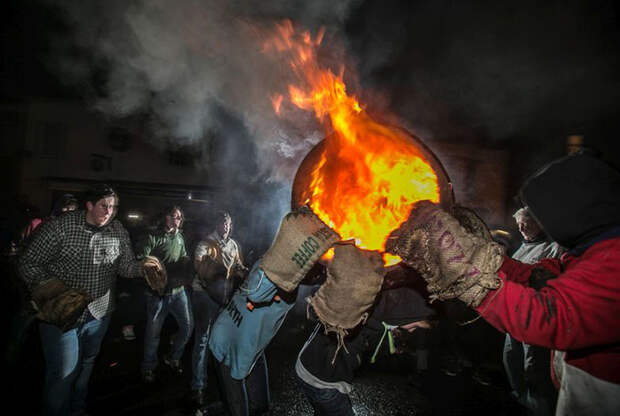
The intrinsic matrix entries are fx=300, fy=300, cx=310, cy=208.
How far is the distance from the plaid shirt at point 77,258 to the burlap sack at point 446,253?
314 cm

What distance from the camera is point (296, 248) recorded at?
183 centimetres

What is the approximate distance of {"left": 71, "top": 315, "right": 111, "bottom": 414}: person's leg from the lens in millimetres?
3215

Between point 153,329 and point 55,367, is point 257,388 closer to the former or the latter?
point 55,367

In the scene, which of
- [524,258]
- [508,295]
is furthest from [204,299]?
[524,258]

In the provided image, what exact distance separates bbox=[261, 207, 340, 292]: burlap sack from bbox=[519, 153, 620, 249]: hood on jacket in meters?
1.16

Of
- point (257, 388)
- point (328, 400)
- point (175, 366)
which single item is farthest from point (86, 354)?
point (328, 400)

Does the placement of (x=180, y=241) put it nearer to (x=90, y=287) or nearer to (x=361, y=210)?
(x=90, y=287)

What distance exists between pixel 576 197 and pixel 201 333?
4282 mm

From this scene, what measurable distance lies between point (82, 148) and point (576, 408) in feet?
78.4

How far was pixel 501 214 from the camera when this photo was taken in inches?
576

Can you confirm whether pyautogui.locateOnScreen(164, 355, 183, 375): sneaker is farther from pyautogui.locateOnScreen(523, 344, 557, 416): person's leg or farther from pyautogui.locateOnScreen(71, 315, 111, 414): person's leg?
pyautogui.locateOnScreen(523, 344, 557, 416): person's leg

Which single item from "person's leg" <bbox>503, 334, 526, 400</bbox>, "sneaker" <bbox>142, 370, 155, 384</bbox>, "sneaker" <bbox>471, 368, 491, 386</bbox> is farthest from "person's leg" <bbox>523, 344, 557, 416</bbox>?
"sneaker" <bbox>142, 370, 155, 384</bbox>

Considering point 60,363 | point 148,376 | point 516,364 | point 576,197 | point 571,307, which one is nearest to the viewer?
point 571,307

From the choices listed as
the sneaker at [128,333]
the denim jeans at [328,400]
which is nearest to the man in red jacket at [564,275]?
the denim jeans at [328,400]
